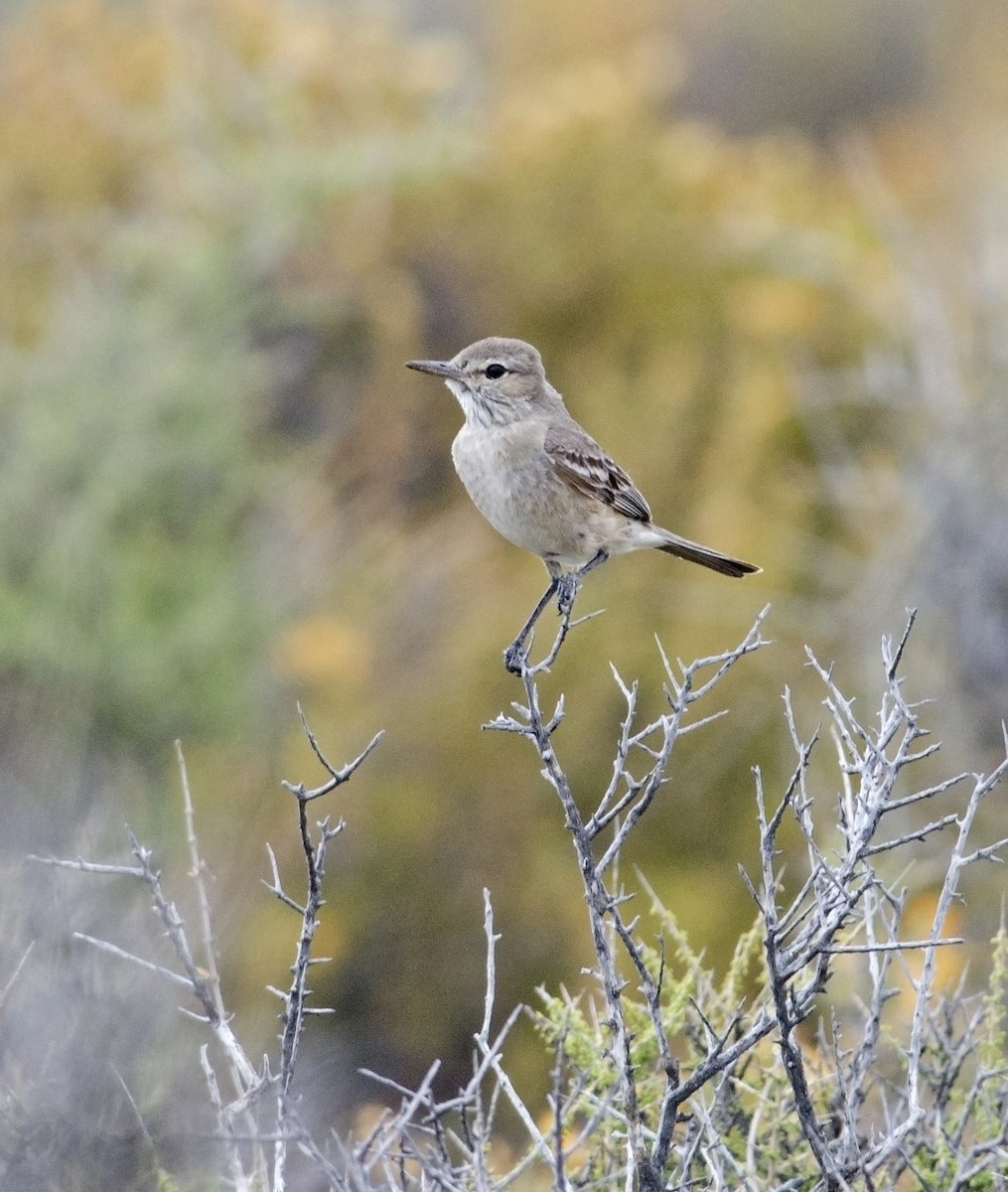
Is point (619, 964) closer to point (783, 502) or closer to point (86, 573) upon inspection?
point (86, 573)

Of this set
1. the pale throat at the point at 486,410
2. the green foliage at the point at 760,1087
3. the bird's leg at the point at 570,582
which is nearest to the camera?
the green foliage at the point at 760,1087

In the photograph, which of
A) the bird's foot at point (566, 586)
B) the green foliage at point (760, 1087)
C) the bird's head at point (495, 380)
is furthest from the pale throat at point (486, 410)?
the green foliage at point (760, 1087)

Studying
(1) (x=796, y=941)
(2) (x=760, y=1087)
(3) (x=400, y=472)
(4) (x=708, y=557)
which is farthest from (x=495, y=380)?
(3) (x=400, y=472)

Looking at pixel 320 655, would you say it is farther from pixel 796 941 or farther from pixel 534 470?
pixel 796 941

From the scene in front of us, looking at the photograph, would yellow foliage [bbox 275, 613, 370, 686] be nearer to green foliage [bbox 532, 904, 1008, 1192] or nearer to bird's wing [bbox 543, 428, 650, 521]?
bird's wing [bbox 543, 428, 650, 521]

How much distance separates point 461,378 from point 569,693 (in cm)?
665

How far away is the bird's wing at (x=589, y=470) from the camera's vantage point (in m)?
5.04

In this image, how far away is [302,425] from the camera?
551 inches

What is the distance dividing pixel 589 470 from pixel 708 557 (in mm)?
502

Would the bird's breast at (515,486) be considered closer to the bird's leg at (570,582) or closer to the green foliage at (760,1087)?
the bird's leg at (570,582)

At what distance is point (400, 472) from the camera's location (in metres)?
14.0

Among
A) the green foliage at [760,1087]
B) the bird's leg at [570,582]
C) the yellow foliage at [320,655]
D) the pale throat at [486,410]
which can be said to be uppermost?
the pale throat at [486,410]

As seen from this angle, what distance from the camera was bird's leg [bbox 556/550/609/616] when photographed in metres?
4.78

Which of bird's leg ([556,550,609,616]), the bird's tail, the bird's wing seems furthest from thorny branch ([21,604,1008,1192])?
the bird's tail
